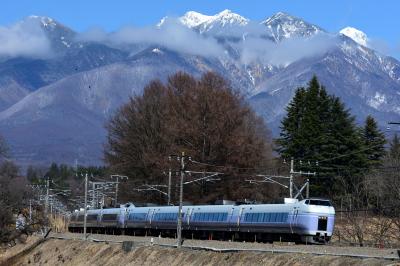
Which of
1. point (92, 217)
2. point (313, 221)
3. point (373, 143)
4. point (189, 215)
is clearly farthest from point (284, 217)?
point (373, 143)

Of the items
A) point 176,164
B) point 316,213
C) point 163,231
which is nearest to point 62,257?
point 163,231

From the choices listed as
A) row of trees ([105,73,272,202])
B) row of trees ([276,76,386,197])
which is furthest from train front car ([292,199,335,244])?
row of trees ([276,76,386,197])

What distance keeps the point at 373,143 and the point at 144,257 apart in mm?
55206

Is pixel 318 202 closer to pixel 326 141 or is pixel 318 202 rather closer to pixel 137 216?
pixel 137 216

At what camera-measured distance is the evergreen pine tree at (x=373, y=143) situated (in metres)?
103

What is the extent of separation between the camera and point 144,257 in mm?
58594

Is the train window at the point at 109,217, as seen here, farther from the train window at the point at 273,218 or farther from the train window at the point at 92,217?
the train window at the point at 273,218

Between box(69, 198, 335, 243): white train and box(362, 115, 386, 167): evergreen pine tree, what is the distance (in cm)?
3037

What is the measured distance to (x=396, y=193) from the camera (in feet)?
211

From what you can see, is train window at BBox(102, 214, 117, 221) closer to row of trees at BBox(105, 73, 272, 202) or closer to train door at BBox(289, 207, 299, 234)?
row of trees at BBox(105, 73, 272, 202)

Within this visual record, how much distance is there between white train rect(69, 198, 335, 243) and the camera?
2212 inches

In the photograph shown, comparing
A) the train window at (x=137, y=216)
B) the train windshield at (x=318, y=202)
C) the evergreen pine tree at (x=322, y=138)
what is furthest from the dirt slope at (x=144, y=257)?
the evergreen pine tree at (x=322, y=138)

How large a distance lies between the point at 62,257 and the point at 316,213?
29.2 metres

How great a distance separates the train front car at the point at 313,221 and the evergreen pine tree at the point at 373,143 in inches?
1687
